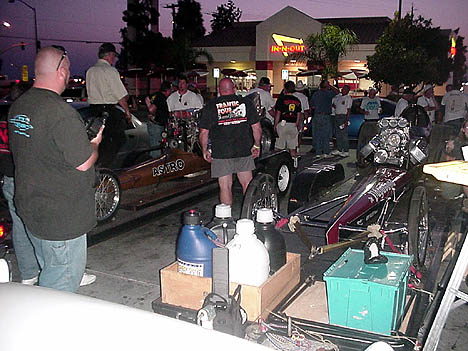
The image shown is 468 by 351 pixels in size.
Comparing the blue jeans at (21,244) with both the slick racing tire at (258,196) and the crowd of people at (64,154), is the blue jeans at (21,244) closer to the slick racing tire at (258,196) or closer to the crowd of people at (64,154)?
the crowd of people at (64,154)

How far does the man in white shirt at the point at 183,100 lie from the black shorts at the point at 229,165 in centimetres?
389

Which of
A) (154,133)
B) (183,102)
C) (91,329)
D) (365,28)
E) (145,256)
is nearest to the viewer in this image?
(91,329)

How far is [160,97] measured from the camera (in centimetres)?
1126

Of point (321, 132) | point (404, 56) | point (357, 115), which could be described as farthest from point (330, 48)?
point (321, 132)

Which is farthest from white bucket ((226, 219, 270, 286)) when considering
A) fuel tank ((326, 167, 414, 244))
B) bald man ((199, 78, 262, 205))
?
bald man ((199, 78, 262, 205))

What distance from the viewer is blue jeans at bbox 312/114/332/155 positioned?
13297 mm

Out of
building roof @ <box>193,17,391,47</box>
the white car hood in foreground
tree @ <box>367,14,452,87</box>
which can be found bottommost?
the white car hood in foreground

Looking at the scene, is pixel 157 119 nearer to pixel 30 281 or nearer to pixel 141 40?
pixel 30 281

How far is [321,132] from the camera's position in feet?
43.8

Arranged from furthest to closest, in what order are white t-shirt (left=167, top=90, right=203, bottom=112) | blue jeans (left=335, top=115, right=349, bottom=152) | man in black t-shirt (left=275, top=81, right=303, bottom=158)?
blue jeans (left=335, top=115, right=349, bottom=152) → man in black t-shirt (left=275, top=81, right=303, bottom=158) → white t-shirt (left=167, top=90, right=203, bottom=112)

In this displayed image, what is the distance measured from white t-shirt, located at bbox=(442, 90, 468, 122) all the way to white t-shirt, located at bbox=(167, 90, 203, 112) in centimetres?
689

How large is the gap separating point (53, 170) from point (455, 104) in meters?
12.2

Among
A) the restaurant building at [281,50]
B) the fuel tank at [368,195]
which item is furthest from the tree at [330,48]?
the fuel tank at [368,195]

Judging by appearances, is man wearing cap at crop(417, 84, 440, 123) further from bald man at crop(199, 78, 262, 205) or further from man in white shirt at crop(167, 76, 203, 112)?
bald man at crop(199, 78, 262, 205)
